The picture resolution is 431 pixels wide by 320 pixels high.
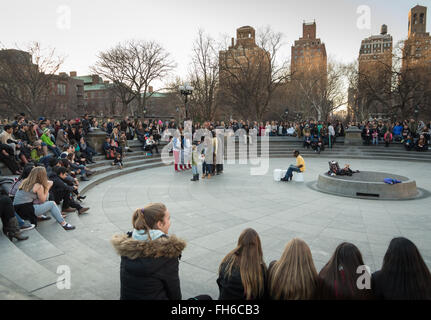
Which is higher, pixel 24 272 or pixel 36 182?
pixel 36 182

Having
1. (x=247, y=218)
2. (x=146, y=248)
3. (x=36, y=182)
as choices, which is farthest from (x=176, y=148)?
(x=146, y=248)

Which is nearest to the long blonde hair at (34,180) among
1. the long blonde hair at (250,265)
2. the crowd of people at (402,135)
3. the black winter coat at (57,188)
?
the black winter coat at (57,188)

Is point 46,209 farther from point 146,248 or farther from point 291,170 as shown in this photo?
point 291,170

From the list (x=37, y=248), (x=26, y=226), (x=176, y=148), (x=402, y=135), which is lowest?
(x=37, y=248)

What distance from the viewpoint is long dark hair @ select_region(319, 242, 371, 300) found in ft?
8.20

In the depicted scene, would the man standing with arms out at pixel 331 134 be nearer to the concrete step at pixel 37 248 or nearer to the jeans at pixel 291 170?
the jeans at pixel 291 170

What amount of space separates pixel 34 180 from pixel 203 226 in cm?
400

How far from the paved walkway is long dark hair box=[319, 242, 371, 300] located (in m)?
1.94

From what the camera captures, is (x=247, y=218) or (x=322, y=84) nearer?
(x=247, y=218)

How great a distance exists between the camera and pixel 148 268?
260 centimetres

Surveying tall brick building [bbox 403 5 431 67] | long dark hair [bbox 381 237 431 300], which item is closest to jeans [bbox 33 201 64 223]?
long dark hair [bbox 381 237 431 300]

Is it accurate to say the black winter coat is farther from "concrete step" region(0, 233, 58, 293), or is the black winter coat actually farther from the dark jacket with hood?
the dark jacket with hood
